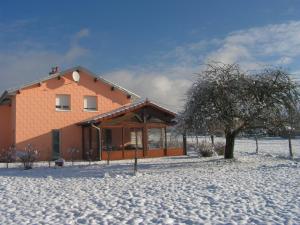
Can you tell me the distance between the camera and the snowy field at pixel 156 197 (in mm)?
8211

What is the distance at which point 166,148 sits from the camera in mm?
26250

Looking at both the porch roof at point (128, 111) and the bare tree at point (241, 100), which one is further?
the porch roof at point (128, 111)

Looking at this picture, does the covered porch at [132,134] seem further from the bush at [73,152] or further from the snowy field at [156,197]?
the snowy field at [156,197]

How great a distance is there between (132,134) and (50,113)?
5.57 metres

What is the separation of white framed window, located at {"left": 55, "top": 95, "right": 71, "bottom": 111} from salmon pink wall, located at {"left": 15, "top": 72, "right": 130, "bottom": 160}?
272mm

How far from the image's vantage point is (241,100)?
60.0 ft

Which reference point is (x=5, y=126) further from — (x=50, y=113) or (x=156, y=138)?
(x=156, y=138)

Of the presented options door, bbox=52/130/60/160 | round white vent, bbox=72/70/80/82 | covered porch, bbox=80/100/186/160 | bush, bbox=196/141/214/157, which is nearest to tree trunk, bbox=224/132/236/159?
bush, bbox=196/141/214/157

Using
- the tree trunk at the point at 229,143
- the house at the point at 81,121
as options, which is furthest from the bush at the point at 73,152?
the tree trunk at the point at 229,143

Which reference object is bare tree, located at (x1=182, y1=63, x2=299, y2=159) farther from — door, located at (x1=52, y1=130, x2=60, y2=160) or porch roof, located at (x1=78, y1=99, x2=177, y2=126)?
door, located at (x1=52, y1=130, x2=60, y2=160)

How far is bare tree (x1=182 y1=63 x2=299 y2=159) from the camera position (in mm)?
18062

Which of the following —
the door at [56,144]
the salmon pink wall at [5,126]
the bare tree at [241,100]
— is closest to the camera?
the bare tree at [241,100]

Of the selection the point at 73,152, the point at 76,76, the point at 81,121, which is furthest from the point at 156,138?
the point at 76,76

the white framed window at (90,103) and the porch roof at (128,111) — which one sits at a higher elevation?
the white framed window at (90,103)
